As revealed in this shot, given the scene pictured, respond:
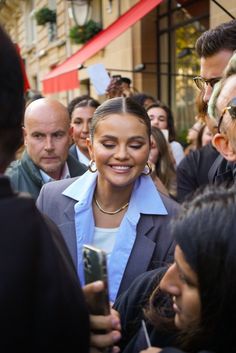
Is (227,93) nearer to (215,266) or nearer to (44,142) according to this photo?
(215,266)

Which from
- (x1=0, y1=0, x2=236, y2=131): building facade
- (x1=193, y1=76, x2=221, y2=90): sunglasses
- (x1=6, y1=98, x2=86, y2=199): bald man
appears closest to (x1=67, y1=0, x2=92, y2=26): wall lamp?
(x1=0, y1=0, x2=236, y2=131): building facade

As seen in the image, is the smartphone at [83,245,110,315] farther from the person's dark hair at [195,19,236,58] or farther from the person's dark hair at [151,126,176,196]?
the person's dark hair at [151,126,176,196]

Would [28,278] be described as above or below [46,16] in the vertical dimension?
below

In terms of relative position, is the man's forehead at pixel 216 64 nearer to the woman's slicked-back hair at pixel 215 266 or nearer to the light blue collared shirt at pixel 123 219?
the light blue collared shirt at pixel 123 219

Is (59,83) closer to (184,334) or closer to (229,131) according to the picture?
(229,131)

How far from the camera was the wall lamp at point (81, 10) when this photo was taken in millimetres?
10023

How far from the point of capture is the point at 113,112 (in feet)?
7.00

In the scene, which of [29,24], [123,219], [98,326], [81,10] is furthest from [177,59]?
[29,24]

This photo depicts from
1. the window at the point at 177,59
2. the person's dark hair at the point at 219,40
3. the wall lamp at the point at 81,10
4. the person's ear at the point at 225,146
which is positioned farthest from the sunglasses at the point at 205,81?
the wall lamp at the point at 81,10

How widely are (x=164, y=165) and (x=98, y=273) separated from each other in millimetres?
2840

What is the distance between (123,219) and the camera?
2.05m

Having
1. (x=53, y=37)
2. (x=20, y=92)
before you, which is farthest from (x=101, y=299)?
(x=53, y=37)

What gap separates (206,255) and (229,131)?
65cm

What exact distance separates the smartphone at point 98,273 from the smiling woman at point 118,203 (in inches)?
31.6
